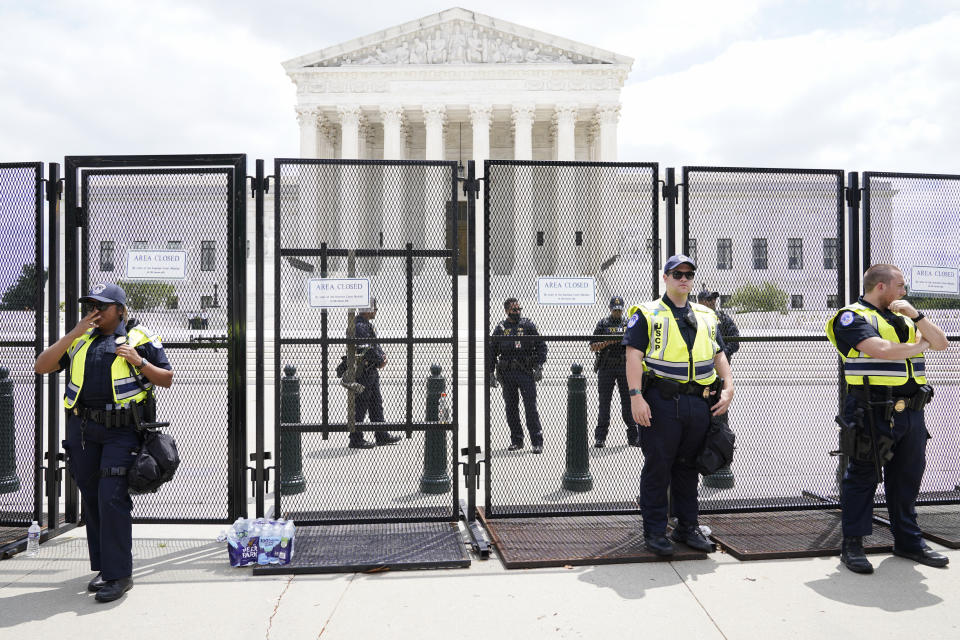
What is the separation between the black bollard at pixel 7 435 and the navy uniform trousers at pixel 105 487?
6.75 ft

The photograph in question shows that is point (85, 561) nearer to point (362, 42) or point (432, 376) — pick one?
point (432, 376)

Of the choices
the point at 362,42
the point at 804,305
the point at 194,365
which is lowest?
the point at 194,365

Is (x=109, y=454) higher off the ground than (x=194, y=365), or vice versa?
(x=194, y=365)

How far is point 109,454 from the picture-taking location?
410 centimetres

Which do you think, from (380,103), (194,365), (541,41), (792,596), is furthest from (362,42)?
(792,596)

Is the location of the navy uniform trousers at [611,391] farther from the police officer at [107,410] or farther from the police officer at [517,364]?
the police officer at [107,410]

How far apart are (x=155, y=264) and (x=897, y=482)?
5.47 metres

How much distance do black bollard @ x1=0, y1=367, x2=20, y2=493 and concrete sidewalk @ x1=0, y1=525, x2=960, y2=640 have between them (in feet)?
4.10

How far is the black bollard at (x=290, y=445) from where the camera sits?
5977 millimetres

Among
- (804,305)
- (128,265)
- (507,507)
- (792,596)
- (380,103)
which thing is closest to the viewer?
(792,596)

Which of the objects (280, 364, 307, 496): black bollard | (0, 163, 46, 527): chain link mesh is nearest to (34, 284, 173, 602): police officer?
(0, 163, 46, 527): chain link mesh

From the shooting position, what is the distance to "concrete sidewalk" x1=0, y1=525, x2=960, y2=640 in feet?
11.8

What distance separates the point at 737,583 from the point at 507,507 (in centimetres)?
193

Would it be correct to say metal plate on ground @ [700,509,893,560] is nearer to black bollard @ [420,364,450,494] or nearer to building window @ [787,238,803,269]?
building window @ [787,238,803,269]
